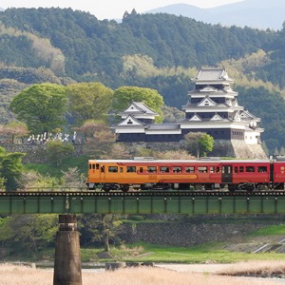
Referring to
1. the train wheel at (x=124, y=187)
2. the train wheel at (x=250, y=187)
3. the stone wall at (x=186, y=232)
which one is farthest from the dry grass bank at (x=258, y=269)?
the train wheel at (x=124, y=187)

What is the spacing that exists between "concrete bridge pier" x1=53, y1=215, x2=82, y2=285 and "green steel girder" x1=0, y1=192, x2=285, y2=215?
1.19m

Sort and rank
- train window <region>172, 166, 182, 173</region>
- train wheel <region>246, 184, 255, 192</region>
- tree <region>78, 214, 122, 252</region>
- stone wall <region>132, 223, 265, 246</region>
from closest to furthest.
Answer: train wheel <region>246, 184, 255, 192</region> → train window <region>172, 166, 182, 173</region> → tree <region>78, 214, 122, 252</region> → stone wall <region>132, 223, 265, 246</region>

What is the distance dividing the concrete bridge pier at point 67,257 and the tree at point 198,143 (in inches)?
3829

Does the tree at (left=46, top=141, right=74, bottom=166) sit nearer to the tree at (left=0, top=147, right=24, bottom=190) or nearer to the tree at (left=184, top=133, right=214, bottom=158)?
the tree at (left=0, top=147, right=24, bottom=190)

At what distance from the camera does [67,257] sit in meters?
92.2

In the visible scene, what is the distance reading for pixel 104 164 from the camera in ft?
341

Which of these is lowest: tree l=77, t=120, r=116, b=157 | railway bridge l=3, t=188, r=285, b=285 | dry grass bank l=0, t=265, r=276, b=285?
dry grass bank l=0, t=265, r=276, b=285

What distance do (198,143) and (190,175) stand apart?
86.4 m

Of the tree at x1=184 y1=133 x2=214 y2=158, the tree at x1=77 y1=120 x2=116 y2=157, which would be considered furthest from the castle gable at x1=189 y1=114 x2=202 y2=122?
the tree at x1=77 y1=120 x2=116 y2=157

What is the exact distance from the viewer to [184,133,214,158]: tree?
623 feet

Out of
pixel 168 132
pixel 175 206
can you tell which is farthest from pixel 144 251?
pixel 175 206

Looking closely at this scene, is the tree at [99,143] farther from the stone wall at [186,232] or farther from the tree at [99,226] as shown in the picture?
the tree at [99,226]

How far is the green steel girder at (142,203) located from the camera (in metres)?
92.9

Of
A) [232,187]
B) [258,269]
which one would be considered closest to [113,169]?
[232,187]
